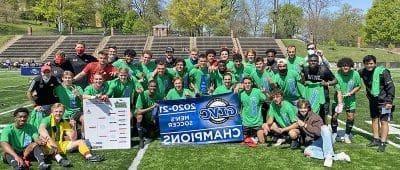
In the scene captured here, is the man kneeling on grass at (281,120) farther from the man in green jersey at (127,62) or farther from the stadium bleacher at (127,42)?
the stadium bleacher at (127,42)

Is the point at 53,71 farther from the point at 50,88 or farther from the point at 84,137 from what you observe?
the point at 84,137

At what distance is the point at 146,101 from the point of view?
377 inches

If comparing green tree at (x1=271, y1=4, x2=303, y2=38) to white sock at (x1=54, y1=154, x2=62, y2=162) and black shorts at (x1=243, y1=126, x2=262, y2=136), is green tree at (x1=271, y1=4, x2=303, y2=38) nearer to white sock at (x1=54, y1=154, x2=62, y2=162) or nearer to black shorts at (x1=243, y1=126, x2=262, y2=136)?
black shorts at (x1=243, y1=126, x2=262, y2=136)

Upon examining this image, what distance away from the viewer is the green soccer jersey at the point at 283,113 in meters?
8.92

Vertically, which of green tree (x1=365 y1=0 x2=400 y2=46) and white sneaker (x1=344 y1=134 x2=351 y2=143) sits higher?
green tree (x1=365 y1=0 x2=400 y2=46)

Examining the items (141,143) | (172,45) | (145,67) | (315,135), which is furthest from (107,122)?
(172,45)

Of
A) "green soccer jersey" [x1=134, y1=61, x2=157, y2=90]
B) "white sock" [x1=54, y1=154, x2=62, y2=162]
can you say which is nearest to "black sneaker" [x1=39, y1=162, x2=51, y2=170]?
"white sock" [x1=54, y1=154, x2=62, y2=162]

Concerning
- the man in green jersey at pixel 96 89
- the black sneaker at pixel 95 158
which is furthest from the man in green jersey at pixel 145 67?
the black sneaker at pixel 95 158

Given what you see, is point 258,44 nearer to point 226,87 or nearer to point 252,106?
point 226,87

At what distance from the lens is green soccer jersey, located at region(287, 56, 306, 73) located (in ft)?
31.7

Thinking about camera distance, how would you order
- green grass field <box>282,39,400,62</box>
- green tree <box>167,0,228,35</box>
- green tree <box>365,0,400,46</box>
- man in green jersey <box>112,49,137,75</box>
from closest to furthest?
man in green jersey <box>112,49,137,75</box>, green grass field <box>282,39,400,62</box>, green tree <box>365,0,400,46</box>, green tree <box>167,0,228,35</box>

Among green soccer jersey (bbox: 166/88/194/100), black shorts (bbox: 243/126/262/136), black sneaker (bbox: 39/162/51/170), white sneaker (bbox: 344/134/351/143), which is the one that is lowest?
white sneaker (bbox: 344/134/351/143)

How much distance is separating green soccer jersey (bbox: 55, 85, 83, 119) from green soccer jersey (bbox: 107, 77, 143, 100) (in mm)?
598

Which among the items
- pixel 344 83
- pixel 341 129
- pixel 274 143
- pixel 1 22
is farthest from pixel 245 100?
pixel 1 22
